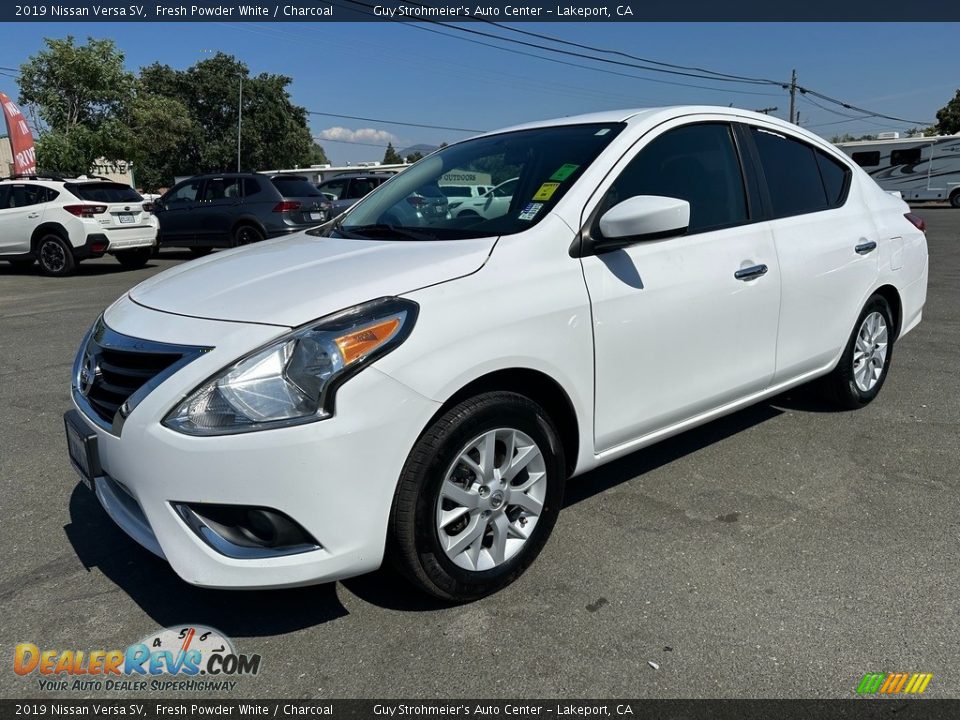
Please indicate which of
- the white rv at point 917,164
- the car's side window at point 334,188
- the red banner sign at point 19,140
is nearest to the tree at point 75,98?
the red banner sign at point 19,140

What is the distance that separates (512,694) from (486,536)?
572mm

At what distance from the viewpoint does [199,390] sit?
2174 millimetres

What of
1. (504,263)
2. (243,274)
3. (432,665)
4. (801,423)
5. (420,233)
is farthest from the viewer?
(801,423)

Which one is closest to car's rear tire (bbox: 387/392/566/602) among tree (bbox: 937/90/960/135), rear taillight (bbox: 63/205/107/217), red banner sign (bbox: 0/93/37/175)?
rear taillight (bbox: 63/205/107/217)

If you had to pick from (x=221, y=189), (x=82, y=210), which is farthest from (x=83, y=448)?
(x=221, y=189)

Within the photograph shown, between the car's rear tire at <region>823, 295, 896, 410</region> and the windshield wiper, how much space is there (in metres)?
2.64

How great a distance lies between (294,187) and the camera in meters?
14.2

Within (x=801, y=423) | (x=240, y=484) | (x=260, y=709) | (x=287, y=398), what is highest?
(x=287, y=398)

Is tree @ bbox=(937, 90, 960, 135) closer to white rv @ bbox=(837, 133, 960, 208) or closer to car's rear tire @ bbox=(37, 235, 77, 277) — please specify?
white rv @ bbox=(837, 133, 960, 208)

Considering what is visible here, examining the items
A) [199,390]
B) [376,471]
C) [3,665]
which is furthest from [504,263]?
[3,665]

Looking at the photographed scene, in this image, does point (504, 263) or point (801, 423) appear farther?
point (801, 423)

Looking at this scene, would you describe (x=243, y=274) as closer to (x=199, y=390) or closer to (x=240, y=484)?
(x=199, y=390)

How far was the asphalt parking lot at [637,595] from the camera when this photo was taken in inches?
88.7

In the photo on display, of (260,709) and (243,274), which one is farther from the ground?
(243,274)
